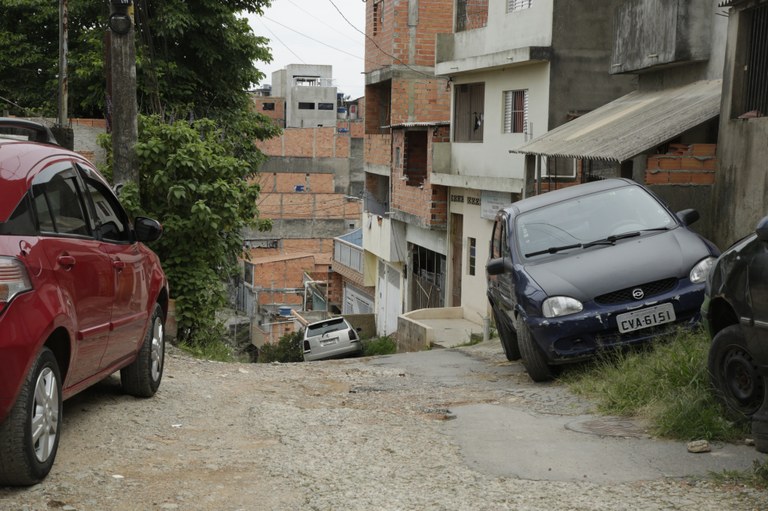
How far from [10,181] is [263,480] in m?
2.18

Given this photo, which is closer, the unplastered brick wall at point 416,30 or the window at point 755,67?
the window at point 755,67

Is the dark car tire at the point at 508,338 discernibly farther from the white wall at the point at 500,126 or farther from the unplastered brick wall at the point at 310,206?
the unplastered brick wall at the point at 310,206

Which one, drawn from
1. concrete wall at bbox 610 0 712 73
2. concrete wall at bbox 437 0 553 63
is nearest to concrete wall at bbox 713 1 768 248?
concrete wall at bbox 610 0 712 73

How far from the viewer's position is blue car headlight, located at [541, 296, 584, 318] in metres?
9.24

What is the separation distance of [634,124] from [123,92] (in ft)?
23.6

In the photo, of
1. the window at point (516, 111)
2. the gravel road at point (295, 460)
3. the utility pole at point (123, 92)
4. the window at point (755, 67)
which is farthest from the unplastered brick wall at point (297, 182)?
the gravel road at point (295, 460)

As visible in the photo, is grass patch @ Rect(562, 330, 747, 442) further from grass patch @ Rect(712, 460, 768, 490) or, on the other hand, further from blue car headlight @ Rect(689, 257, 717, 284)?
grass patch @ Rect(712, 460, 768, 490)

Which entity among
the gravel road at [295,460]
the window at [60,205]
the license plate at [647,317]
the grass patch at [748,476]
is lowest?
the gravel road at [295,460]

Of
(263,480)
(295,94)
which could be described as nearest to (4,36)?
(263,480)

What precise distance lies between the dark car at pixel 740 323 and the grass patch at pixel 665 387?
17 cm

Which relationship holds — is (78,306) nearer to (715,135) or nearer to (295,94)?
(715,135)

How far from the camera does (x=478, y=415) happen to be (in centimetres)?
791

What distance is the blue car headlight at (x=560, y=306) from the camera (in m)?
9.24

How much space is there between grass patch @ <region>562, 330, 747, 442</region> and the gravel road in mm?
326
